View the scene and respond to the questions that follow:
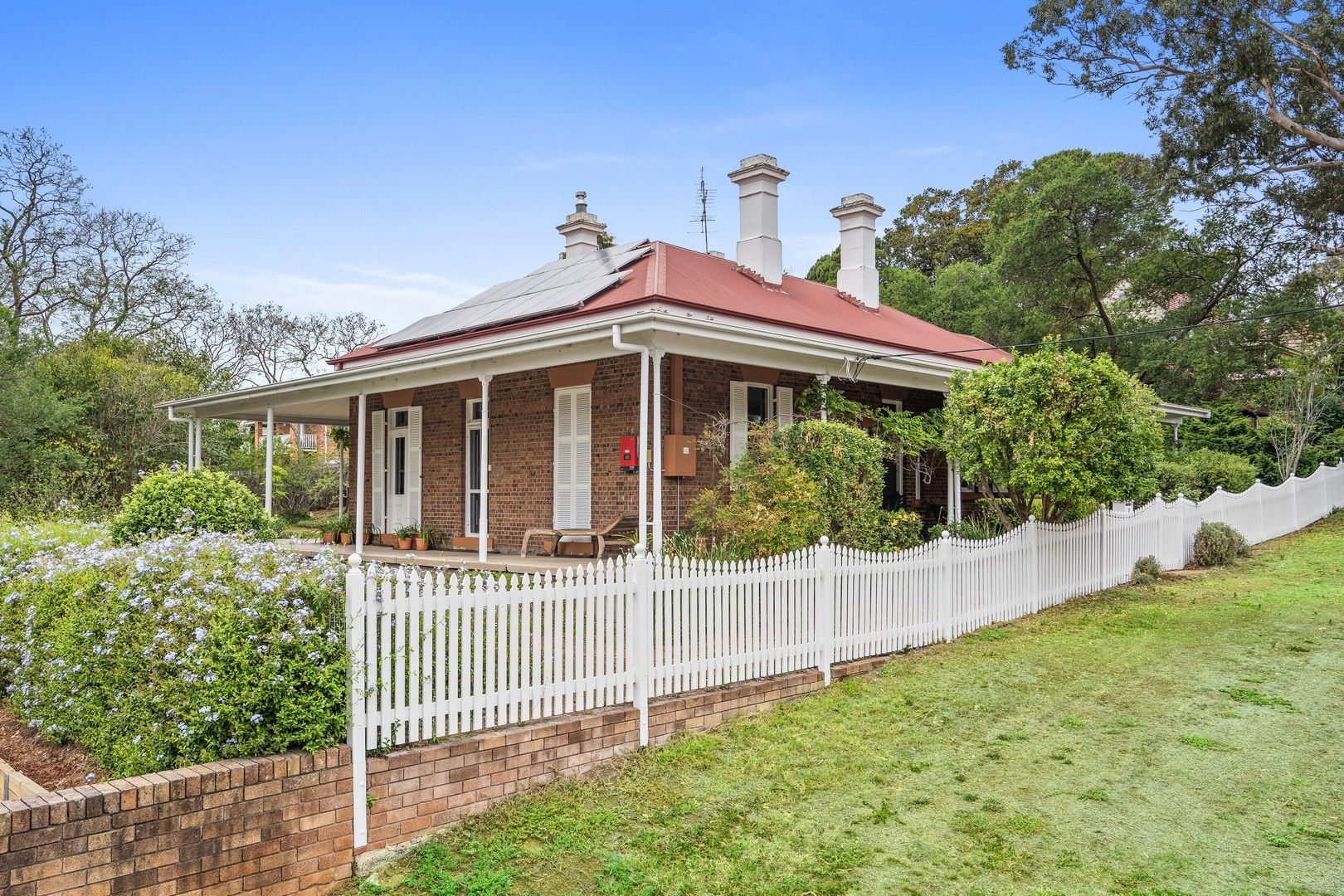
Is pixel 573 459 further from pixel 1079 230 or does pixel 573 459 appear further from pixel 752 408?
pixel 1079 230

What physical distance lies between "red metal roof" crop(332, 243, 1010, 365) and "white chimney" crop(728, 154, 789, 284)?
0.86ft

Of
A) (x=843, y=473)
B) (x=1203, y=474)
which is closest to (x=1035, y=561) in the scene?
(x=843, y=473)

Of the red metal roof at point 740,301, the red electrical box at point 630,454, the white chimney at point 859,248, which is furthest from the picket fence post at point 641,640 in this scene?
the white chimney at point 859,248

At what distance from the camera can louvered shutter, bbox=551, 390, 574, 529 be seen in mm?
12914

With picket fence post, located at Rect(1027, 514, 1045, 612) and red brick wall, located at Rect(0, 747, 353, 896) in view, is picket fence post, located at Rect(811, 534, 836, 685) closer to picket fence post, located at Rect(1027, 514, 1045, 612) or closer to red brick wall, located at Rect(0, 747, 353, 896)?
picket fence post, located at Rect(1027, 514, 1045, 612)

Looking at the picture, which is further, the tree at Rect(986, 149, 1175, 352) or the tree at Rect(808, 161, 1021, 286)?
the tree at Rect(808, 161, 1021, 286)

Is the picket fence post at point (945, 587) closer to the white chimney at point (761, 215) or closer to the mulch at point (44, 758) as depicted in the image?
the mulch at point (44, 758)

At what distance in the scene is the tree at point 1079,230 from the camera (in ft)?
83.1

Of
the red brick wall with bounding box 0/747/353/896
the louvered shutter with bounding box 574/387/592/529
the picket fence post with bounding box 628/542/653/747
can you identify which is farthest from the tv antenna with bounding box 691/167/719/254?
the red brick wall with bounding box 0/747/353/896

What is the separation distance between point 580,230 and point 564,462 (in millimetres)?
7939

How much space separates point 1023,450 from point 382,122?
12.7 m

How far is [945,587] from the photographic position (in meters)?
9.28

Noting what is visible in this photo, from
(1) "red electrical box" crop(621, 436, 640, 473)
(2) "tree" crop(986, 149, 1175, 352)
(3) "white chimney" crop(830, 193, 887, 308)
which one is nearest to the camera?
(1) "red electrical box" crop(621, 436, 640, 473)

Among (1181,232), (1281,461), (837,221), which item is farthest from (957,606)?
(1181,232)
